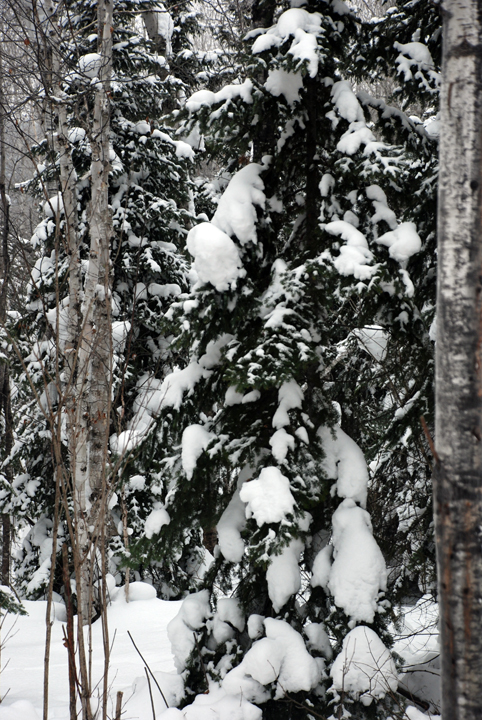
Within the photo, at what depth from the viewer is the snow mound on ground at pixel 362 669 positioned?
11.1 feet

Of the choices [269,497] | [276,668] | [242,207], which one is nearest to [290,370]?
[269,497]

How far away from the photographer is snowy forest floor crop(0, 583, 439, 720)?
4160 mm

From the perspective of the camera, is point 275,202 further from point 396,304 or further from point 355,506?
point 355,506

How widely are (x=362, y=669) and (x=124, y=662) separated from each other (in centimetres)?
339

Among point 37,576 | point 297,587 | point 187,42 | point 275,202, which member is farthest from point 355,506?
point 187,42

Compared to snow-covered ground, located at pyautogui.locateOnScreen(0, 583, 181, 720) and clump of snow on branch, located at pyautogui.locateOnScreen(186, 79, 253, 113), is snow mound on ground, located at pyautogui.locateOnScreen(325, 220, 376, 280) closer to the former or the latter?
clump of snow on branch, located at pyautogui.locateOnScreen(186, 79, 253, 113)

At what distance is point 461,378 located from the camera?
1.72 meters

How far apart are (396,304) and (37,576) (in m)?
7.47

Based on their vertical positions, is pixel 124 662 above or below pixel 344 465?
below

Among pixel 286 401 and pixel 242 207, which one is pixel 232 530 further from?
pixel 242 207

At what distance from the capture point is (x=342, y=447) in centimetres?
412

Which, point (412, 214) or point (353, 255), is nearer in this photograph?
point (353, 255)

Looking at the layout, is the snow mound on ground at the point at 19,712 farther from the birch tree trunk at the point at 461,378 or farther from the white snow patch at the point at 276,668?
the birch tree trunk at the point at 461,378

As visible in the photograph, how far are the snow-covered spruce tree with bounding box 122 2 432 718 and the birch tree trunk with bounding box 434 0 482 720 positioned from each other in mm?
1647
